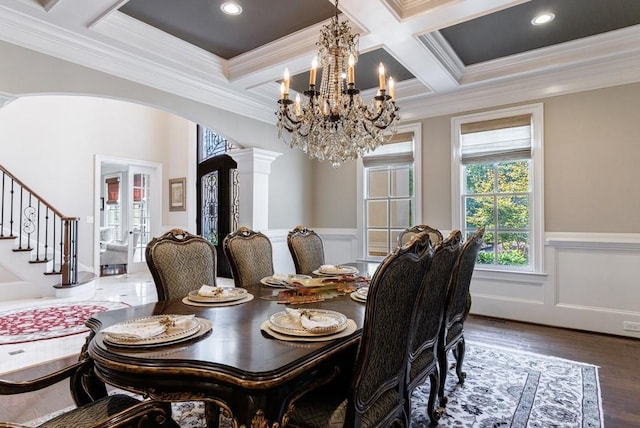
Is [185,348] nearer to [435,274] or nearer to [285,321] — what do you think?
[285,321]

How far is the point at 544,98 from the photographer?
13.0 feet

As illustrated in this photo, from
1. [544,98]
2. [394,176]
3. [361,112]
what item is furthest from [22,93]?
[544,98]

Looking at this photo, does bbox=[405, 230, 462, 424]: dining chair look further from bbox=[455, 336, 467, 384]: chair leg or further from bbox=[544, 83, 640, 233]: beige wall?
bbox=[544, 83, 640, 233]: beige wall

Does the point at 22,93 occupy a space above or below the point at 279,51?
below

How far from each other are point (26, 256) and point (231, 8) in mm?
4931

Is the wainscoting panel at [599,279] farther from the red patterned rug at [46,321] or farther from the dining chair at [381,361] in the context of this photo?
the red patterned rug at [46,321]

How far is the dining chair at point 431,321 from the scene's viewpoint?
1703mm

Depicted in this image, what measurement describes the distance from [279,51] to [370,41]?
0.92 m

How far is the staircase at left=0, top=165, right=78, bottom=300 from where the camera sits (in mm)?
5207

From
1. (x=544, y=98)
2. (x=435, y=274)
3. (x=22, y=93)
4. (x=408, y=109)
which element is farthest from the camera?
(x=408, y=109)

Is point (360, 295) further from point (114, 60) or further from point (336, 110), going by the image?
point (114, 60)

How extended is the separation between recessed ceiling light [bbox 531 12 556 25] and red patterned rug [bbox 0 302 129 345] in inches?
208

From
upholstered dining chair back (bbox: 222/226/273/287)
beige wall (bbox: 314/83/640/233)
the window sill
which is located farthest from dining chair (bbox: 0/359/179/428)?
beige wall (bbox: 314/83/640/233)

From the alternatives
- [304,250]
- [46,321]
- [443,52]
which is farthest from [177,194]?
[443,52]
